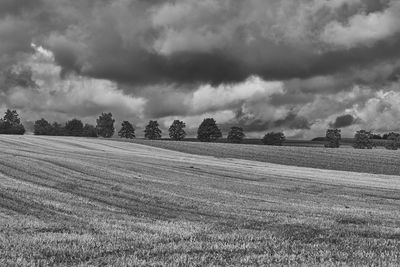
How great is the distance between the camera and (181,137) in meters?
176

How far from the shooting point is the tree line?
157000mm

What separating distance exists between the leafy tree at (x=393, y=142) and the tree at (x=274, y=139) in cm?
3402

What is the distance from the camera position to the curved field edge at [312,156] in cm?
7812

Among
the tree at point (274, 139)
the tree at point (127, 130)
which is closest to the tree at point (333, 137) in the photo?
the tree at point (274, 139)

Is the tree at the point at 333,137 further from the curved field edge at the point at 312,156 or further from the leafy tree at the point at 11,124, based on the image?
the leafy tree at the point at 11,124

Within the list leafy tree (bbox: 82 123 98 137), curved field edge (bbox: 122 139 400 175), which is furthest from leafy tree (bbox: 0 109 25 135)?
curved field edge (bbox: 122 139 400 175)

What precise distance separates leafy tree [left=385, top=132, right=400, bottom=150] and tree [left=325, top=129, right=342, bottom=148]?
15.5m

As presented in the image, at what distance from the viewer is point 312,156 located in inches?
3457

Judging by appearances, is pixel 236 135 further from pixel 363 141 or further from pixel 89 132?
pixel 89 132

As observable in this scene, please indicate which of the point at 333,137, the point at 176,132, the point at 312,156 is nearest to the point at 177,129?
the point at 176,132

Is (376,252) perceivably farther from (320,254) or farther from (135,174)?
(135,174)

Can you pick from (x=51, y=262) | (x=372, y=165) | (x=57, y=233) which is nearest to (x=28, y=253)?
(x=51, y=262)

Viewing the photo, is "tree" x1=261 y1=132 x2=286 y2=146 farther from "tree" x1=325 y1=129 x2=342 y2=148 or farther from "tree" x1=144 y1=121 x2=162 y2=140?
"tree" x1=144 y1=121 x2=162 y2=140

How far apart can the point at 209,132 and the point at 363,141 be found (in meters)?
53.0
